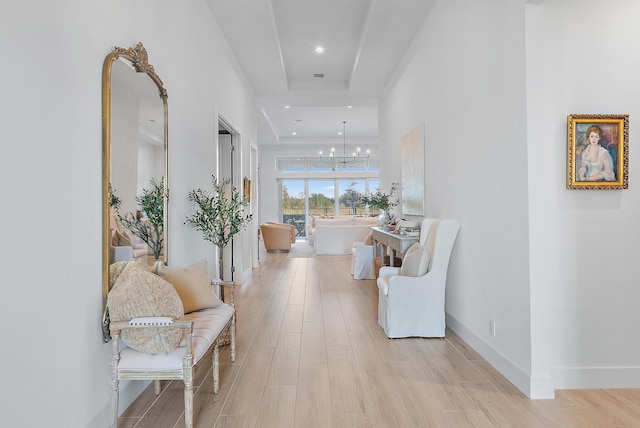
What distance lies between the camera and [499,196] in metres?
2.80

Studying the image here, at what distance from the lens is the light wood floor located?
2.19 metres

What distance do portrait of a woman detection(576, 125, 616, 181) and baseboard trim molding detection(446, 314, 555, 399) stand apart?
1327 mm

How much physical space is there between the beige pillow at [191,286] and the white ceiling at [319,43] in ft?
10.1

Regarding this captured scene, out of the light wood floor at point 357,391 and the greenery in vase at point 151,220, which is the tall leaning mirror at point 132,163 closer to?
the greenery in vase at point 151,220

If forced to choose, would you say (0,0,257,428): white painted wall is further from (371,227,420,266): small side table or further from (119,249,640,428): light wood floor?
(371,227,420,266): small side table

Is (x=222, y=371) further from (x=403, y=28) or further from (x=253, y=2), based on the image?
(x=403, y=28)

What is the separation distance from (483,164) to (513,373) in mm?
1540

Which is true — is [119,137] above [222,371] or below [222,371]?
above

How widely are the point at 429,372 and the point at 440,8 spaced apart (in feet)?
11.7

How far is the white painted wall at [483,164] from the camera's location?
2.56 meters

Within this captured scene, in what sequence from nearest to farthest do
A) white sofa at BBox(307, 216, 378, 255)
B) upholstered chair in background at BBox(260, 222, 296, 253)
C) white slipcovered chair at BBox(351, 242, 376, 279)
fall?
1. white slipcovered chair at BBox(351, 242, 376, 279)
2. white sofa at BBox(307, 216, 378, 255)
3. upholstered chair in background at BBox(260, 222, 296, 253)

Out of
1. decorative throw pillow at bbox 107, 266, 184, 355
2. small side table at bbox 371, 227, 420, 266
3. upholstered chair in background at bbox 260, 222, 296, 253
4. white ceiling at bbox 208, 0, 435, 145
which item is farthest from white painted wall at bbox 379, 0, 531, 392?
upholstered chair in background at bbox 260, 222, 296, 253

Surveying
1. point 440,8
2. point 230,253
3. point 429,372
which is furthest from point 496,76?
point 230,253

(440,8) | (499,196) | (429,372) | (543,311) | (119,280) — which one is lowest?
(429,372)
